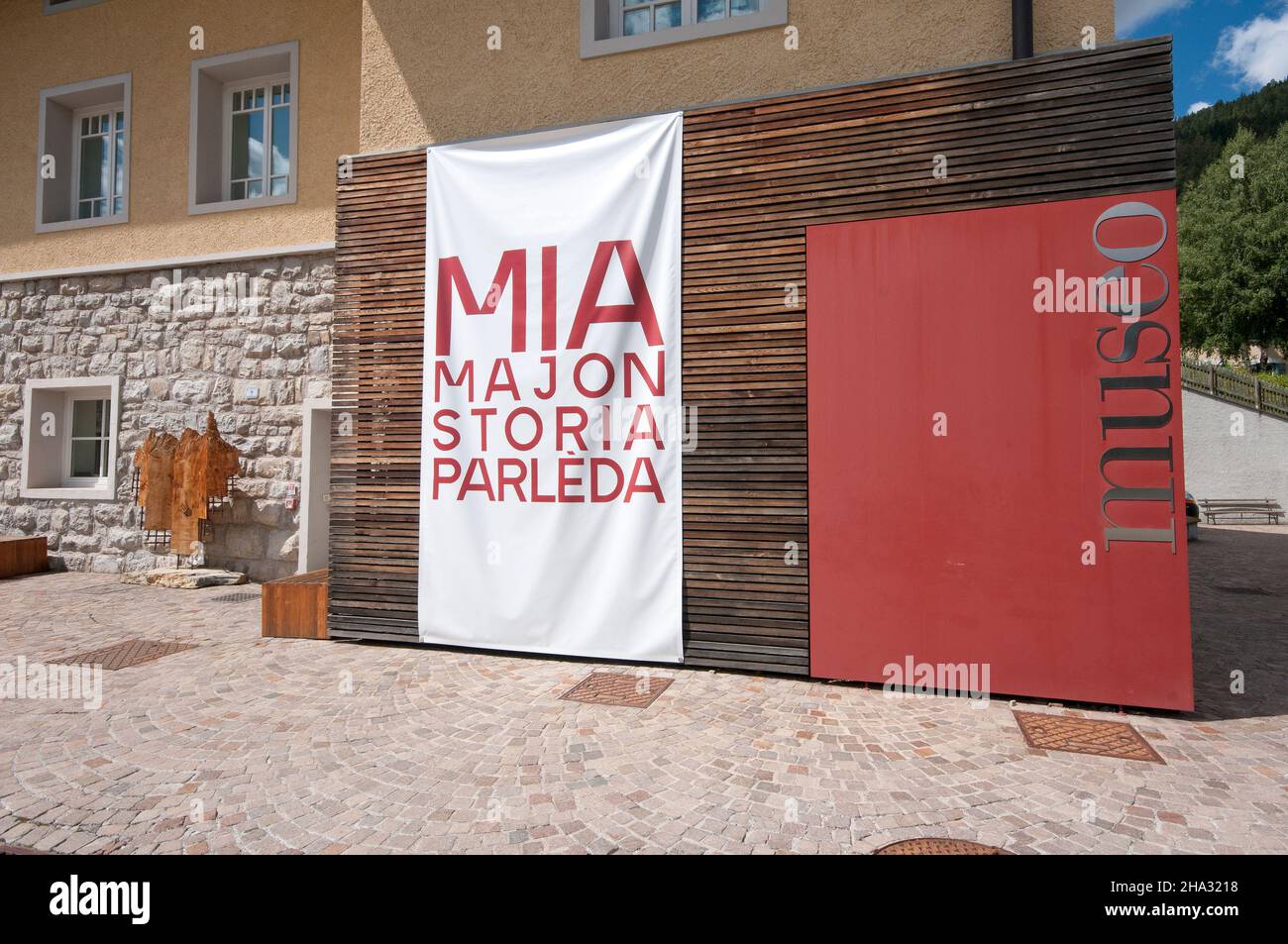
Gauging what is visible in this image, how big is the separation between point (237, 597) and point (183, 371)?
320 cm

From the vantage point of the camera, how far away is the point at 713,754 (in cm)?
398

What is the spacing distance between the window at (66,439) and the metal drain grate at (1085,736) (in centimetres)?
1114

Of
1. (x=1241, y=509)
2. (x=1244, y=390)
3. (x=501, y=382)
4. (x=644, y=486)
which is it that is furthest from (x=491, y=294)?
Answer: (x=1244, y=390)

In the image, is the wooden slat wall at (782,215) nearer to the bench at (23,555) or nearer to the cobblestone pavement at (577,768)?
the cobblestone pavement at (577,768)

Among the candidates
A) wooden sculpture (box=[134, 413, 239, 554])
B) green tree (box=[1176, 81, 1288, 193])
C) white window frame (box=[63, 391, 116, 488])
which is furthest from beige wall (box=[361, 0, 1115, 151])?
green tree (box=[1176, 81, 1288, 193])

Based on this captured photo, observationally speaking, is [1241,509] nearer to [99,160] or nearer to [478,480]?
[478,480]

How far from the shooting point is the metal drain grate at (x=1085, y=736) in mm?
4008

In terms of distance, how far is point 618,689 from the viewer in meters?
5.15

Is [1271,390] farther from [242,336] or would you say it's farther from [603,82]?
[242,336]

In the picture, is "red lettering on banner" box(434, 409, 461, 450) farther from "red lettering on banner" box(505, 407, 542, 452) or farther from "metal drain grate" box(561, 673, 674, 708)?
"metal drain grate" box(561, 673, 674, 708)

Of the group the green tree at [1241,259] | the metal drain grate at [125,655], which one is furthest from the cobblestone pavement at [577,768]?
the green tree at [1241,259]

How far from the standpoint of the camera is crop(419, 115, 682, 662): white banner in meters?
5.69
